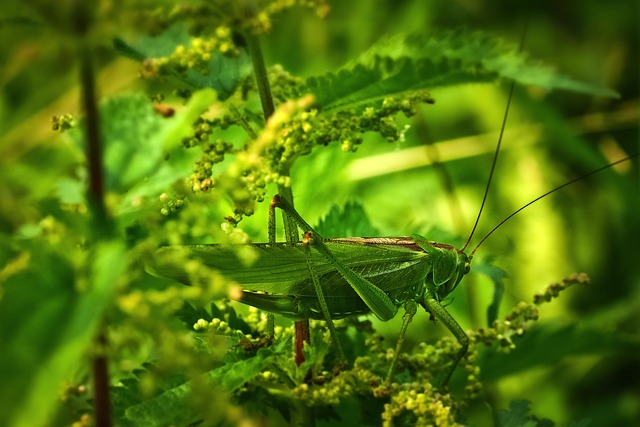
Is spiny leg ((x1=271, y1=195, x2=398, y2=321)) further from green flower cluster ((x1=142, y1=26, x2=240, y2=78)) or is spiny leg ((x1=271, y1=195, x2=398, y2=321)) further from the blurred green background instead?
the blurred green background

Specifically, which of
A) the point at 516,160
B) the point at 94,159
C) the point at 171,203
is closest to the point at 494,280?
the point at 171,203

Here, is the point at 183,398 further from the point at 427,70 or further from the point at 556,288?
the point at 556,288

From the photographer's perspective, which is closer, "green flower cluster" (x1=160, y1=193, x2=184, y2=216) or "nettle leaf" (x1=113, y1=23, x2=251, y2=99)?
"green flower cluster" (x1=160, y1=193, x2=184, y2=216)

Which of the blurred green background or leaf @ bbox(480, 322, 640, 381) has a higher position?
the blurred green background

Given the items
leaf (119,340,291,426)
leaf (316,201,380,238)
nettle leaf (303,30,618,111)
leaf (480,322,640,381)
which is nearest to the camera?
leaf (119,340,291,426)

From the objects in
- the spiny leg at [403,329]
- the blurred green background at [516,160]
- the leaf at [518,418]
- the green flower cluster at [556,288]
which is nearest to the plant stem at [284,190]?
the spiny leg at [403,329]

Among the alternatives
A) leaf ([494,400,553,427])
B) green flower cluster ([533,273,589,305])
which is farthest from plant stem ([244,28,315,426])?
green flower cluster ([533,273,589,305])

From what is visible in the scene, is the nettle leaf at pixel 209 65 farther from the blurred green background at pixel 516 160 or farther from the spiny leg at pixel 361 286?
the blurred green background at pixel 516 160
